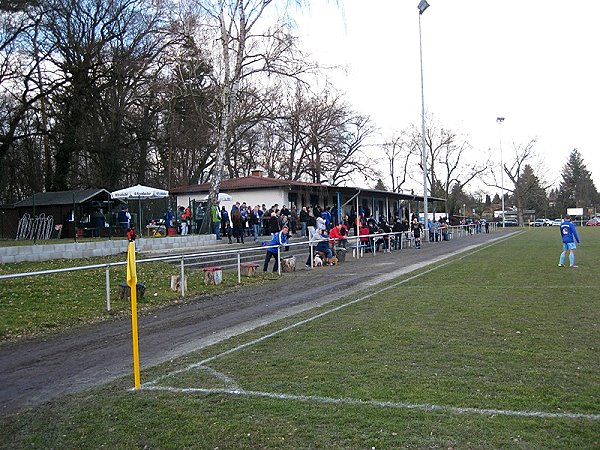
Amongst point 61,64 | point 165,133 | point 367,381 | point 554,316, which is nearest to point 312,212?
point 165,133

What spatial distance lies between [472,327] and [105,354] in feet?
17.2

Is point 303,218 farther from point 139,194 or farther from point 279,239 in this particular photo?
point 279,239

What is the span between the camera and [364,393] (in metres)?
6.05

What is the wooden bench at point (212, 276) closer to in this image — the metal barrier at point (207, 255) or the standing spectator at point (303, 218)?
the metal barrier at point (207, 255)

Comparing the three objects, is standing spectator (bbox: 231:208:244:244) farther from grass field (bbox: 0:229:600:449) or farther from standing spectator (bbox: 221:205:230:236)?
grass field (bbox: 0:229:600:449)

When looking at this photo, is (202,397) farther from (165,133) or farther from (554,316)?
(165,133)

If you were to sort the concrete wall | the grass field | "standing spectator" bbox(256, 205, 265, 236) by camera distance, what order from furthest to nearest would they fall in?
"standing spectator" bbox(256, 205, 265, 236)
the concrete wall
the grass field

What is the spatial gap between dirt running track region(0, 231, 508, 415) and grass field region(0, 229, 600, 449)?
22.7 inches

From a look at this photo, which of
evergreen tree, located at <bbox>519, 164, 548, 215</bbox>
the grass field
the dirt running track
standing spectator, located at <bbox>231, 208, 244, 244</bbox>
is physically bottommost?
the dirt running track

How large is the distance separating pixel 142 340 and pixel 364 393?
4.82 m

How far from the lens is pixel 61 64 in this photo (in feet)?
109

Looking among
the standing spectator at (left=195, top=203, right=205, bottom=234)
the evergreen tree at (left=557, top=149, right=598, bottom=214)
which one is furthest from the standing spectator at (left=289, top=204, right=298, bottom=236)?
the evergreen tree at (left=557, top=149, right=598, bottom=214)

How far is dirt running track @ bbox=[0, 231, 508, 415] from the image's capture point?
7285 millimetres

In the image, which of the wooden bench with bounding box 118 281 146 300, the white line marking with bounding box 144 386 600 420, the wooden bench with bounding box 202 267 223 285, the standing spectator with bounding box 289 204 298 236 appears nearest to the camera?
the white line marking with bounding box 144 386 600 420
